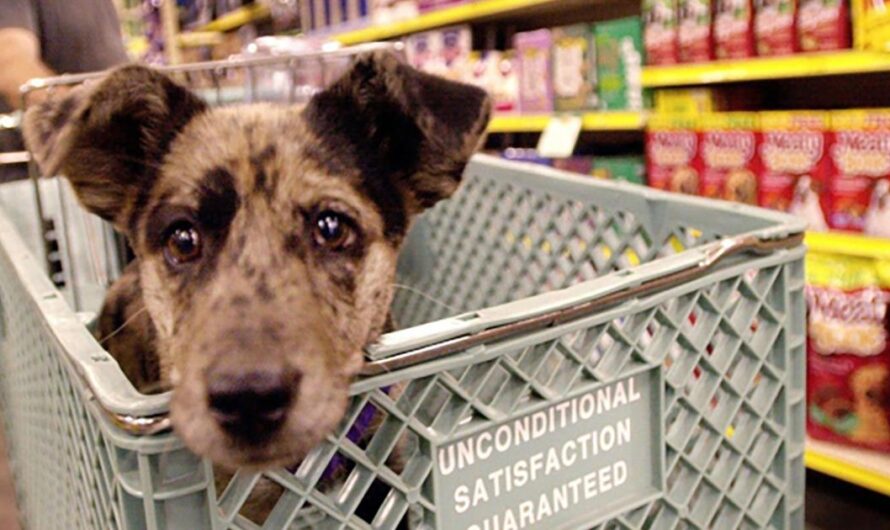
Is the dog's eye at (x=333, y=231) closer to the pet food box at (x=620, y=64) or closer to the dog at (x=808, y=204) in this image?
the dog at (x=808, y=204)

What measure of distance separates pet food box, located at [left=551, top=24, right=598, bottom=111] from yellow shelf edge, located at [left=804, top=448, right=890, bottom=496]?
42.8 inches

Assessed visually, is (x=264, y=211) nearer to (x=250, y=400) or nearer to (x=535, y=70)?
(x=250, y=400)

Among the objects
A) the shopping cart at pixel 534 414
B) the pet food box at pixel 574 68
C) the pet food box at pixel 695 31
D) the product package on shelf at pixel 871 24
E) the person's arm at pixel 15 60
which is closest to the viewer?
the shopping cart at pixel 534 414

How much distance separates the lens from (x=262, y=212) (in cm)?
95

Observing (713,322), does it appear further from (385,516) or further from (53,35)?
(53,35)

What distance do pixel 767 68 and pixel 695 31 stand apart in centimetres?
25

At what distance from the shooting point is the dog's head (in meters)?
0.68

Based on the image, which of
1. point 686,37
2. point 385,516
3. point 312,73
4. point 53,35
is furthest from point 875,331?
point 53,35

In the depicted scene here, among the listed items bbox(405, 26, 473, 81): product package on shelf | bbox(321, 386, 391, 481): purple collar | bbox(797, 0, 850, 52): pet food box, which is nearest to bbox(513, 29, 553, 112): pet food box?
bbox(405, 26, 473, 81): product package on shelf

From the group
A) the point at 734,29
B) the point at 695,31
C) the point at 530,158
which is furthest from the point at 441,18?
the point at 734,29

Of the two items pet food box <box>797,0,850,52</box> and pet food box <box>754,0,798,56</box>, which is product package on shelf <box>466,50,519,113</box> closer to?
pet food box <box>754,0,798,56</box>

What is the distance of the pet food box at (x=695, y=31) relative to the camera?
2.12 m

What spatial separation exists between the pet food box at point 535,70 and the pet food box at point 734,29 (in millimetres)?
620

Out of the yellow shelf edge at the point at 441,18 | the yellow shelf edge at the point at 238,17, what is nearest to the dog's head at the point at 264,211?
the yellow shelf edge at the point at 441,18
